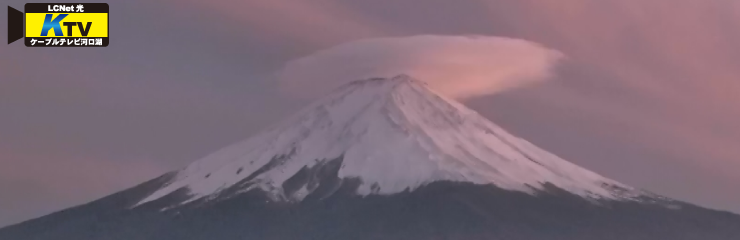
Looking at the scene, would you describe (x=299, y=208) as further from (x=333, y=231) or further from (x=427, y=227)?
(x=427, y=227)

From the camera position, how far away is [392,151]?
82.2m

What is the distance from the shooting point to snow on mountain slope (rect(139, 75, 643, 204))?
80.9 m

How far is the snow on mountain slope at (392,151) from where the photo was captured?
80.9 meters

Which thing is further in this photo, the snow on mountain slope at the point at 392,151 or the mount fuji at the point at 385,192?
the snow on mountain slope at the point at 392,151

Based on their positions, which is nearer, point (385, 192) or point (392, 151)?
point (385, 192)

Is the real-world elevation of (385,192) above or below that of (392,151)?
below

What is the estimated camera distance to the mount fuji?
250 feet

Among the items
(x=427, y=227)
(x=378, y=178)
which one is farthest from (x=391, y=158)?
(x=427, y=227)

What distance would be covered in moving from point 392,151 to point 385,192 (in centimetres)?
425

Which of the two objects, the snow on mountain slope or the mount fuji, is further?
the snow on mountain slope

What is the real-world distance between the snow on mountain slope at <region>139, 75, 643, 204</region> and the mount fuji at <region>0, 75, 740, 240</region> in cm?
12

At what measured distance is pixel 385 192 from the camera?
3115 inches

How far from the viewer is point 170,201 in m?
82.1

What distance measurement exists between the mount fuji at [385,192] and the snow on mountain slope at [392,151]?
0.12 meters
